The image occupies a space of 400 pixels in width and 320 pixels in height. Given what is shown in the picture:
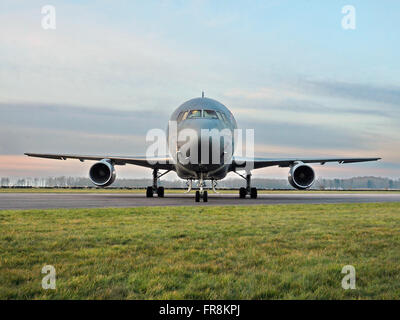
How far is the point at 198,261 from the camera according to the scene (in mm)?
4578

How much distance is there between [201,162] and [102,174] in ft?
21.2

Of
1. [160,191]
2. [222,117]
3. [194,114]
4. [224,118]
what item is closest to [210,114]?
[194,114]

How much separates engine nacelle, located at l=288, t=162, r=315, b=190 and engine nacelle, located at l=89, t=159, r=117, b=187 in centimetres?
980

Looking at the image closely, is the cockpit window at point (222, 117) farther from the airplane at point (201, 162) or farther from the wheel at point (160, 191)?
the wheel at point (160, 191)

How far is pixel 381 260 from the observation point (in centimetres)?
470

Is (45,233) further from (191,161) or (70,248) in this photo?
(191,161)

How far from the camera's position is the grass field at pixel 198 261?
342 centimetres

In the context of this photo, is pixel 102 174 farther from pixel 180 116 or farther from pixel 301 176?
pixel 301 176

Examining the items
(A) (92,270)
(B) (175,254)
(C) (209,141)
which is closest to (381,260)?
(B) (175,254)

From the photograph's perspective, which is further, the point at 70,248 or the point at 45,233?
the point at 45,233

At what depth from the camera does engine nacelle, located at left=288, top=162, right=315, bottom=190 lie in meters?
20.8

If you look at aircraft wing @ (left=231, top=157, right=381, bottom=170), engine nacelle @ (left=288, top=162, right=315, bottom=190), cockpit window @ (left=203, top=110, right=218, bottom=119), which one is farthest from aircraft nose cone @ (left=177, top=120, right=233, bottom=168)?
engine nacelle @ (left=288, top=162, right=315, bottom=190)
